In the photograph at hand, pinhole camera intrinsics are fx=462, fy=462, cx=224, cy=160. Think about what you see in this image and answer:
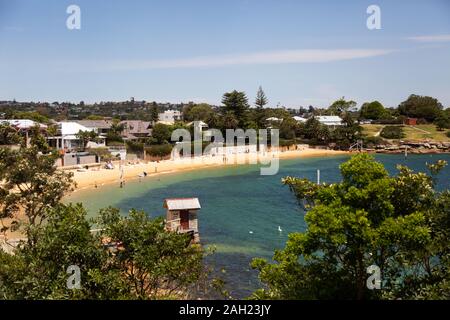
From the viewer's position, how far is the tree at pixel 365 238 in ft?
34.5

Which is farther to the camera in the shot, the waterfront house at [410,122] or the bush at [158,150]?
the waterfront house at [410,122]

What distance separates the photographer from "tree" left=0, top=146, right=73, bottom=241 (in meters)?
22.2

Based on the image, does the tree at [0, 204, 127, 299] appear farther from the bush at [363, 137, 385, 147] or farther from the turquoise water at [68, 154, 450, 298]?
the bush at [363, 137, 385, 147]

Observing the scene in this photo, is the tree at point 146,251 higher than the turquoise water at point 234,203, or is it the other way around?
the tree at point 146,251

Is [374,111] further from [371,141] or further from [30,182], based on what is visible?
[30,182]

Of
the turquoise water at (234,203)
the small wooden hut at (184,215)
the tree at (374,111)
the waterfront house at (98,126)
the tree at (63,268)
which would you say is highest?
the tree at (374,111)

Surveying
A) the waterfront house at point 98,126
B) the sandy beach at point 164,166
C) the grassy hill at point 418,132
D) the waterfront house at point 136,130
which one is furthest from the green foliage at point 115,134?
the grassy hill at point 418,132

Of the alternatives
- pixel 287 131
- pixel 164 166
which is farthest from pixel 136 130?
pixel 287 131

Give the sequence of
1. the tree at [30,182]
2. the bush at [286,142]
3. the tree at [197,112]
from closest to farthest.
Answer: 1. the tree at [30,182]
2. the bush at [286,142]
3. the tree at [197,112]

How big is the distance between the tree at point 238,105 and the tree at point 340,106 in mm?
26342

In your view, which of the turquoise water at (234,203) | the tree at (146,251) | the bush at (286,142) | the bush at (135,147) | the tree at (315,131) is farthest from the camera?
the tree at (315,131)

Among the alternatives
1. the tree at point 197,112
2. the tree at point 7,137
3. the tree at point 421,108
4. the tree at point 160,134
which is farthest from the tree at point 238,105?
the tree at point 421,108

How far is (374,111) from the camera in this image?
115 metres

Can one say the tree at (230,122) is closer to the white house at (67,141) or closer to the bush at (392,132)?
the white house at (67,141)
